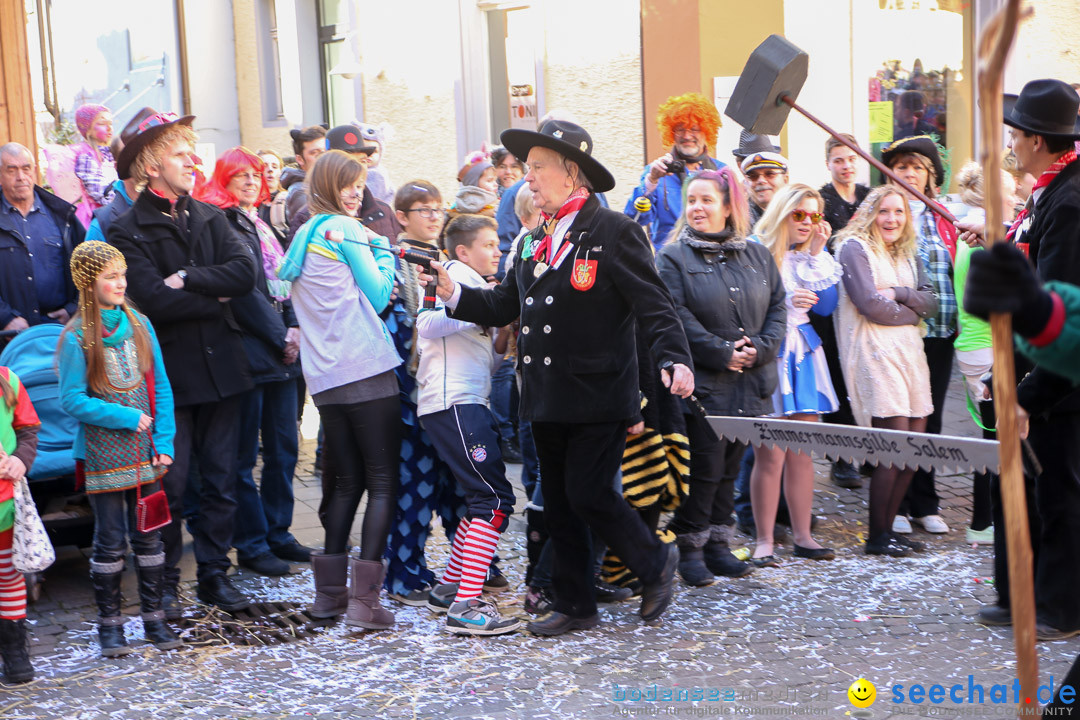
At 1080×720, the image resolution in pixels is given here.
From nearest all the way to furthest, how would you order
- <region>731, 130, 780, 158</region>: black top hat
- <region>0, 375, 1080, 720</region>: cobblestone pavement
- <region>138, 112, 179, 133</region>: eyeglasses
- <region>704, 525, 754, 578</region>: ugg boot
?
<region>0, 375, 1080, 720</region>: cobblestone pavement, <region>138, 112, 179, 133</region>: eyeglasses, <region>704, 525, 754, 578</region>: ugg boot, <region>731, 130, 780, 158</region>: black top hat

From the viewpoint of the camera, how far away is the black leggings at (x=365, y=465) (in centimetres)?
515

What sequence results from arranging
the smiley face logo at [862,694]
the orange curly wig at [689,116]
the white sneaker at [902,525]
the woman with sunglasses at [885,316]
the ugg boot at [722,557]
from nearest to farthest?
1. the smiley face logo at [862,694]
2. the ugg boot at [722,557]
3. the woman with sunglasses at [885,316]
4. the white sneaker at [902,525]
5. the orange curly wig at [689,116]

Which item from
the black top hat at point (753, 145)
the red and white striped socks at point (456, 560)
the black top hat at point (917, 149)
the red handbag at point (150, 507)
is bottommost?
the red and white striped socks at point (456, 560)

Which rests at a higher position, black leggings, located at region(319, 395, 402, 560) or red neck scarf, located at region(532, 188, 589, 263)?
red neck scarf, located at region(532, 188, 589, 263)

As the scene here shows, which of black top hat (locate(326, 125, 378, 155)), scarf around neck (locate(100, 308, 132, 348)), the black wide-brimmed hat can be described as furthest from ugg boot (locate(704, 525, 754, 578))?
black top hat (locate(326, 125, 378, 155))

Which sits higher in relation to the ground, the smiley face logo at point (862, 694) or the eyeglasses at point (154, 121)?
the eyeglasses at point (154, 121)

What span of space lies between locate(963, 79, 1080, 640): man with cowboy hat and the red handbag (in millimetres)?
3393

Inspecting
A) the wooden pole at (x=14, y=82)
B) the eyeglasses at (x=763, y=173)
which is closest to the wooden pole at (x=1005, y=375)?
the eyeglasses at (x=763, y=173)

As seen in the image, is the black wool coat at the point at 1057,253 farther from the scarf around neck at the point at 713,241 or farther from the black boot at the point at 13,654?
the black boot at the point at 13,654

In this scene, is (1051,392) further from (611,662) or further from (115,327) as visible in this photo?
(115,327)

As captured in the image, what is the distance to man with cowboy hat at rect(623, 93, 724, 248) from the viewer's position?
7.25 m

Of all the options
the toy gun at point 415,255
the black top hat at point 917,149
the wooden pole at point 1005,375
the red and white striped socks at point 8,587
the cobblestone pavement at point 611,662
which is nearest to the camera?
the wooden pole at point 1005,375

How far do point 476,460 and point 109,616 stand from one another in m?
1.61

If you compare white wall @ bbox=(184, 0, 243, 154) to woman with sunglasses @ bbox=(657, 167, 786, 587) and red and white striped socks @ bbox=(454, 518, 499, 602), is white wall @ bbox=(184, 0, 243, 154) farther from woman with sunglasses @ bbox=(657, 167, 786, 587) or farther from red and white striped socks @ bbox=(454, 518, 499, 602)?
red and white striped socks @ bbox=(454, 518, 499, 602)
